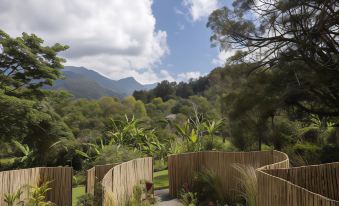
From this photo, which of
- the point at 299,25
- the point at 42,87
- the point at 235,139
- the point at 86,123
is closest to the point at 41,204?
the point at 299,25

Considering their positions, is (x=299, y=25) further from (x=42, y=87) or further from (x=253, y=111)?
(x=42, y=87)

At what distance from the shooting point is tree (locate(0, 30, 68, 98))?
19.8 m

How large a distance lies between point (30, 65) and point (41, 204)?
14.1 m

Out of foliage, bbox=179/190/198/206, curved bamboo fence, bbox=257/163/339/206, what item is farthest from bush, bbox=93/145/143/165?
curved bamboo fence, bbox=257/163/339/206

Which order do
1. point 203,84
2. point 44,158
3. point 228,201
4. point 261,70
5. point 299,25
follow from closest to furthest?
point 228,201
point 299,25
point 261,70
point 44,158
point 203,84

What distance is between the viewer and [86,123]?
53.6 metres

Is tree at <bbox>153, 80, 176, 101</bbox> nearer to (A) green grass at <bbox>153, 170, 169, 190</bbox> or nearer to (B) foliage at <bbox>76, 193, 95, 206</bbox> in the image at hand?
(A) green grass at <bbox>153, 170, 169, 190</bbox>

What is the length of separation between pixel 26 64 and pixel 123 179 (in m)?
14.2

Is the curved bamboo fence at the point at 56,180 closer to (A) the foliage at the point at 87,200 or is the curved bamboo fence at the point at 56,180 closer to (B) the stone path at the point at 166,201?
(A) the foliage at the point at 87,200

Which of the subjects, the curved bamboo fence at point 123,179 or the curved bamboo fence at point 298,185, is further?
the curved bamboo fence at point 123,179

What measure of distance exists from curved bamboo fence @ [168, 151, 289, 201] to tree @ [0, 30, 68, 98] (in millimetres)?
11418

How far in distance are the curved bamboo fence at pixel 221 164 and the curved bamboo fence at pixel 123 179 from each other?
1019mm

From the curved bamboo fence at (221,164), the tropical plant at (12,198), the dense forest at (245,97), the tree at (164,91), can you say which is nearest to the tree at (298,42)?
A: the dense forest at (245,97)

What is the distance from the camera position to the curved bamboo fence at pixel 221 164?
9.21 meters
